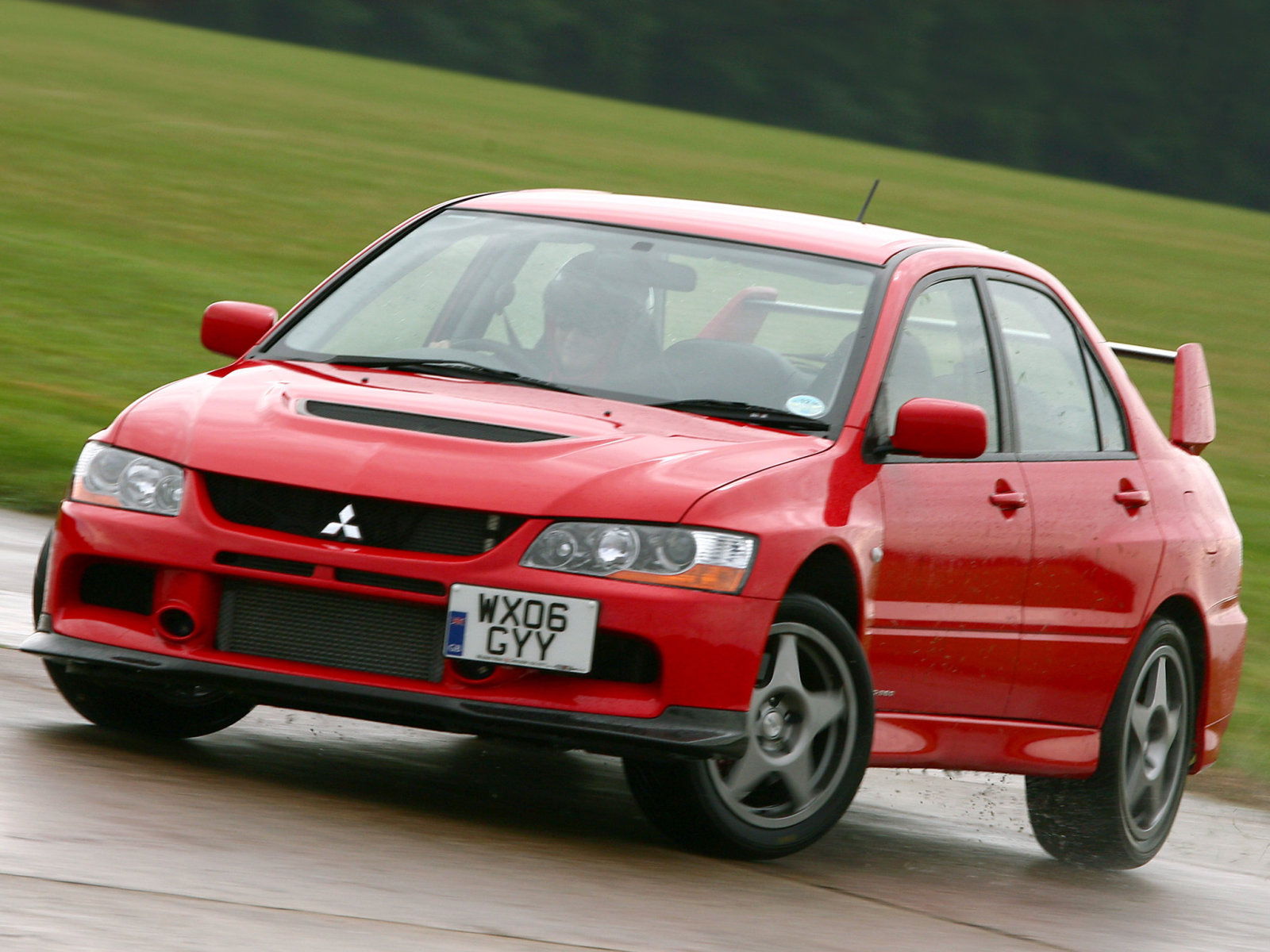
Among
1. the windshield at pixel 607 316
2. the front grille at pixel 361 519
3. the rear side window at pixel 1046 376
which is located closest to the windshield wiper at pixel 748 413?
the windshield at pixel 607 316

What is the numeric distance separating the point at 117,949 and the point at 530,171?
111 ft

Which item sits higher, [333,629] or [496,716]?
[333,629]

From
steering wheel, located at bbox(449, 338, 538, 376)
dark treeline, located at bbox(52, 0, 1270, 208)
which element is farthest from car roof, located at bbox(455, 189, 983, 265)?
dark treeline, located at bbox(52, 0, 1270, 208)

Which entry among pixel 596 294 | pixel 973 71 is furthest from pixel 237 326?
pixel 973 71

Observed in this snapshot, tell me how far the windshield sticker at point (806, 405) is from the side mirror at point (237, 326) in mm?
1547

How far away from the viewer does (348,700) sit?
17.7 ft

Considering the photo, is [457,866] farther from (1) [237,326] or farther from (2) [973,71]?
(2) [973,71]

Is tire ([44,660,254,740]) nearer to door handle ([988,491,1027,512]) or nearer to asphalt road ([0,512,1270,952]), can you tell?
asphalt road ([0,512,1270,952])

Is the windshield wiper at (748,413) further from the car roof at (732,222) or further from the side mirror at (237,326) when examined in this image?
the side mirror at (237,326)

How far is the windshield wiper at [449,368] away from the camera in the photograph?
6.28m

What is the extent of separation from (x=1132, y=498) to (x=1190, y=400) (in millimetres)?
791

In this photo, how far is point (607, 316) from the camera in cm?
650

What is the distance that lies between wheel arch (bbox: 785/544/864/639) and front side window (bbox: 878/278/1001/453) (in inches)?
20.0

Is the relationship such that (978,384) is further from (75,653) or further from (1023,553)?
(75,653)
